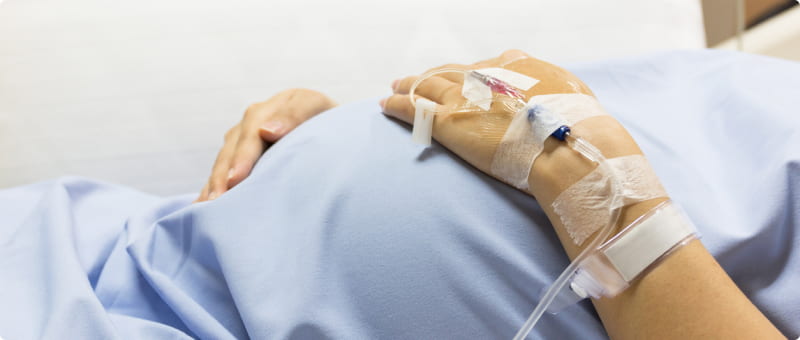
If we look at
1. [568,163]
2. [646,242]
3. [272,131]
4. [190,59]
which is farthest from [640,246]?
[190,59]

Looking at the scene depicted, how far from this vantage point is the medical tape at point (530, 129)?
683 millimetres

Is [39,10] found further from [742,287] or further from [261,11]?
[742,287]

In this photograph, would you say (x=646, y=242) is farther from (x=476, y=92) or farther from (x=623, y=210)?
(x=476, y=92)

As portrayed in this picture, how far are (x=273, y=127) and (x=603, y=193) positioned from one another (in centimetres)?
56

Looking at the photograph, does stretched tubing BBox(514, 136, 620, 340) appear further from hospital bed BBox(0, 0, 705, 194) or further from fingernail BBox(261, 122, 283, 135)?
hospital bed BBox(0, 0, 705, 194)

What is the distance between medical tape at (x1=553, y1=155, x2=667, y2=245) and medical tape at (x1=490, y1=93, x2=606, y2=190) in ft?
0.21

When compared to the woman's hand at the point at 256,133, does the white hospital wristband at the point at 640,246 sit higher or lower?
lower

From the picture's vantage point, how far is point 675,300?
22.9 inches

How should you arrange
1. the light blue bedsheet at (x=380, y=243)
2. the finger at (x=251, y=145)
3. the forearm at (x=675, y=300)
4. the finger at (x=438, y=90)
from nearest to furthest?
the forearm at (x=675, y=300), the light blue bedsheet at (x=380, y=243), the finger at (x=438, y=90), the finger at (x=251, y=145)

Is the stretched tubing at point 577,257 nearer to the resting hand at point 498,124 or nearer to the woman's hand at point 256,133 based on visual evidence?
the resting hand at point 498,124

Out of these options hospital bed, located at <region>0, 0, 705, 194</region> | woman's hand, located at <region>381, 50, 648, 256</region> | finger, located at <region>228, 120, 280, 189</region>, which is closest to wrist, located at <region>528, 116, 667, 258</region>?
woman's hand, located at <region>381, 50, 648, 256</region>

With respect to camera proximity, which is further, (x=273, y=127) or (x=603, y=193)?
(x=273, y=127)

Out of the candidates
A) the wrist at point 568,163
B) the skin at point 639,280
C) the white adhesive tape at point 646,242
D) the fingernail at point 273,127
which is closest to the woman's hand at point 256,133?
the fingernail at point 273,127

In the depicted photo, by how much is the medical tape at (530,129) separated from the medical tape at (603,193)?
64 millimetres
